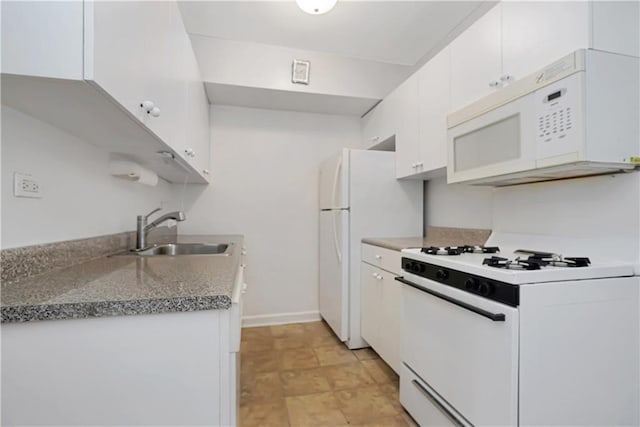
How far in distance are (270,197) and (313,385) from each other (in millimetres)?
1762

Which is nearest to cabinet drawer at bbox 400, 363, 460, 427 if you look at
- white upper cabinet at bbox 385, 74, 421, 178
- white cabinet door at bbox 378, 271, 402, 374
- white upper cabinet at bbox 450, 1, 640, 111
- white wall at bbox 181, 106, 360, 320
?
white cabinet door at bbox 378, 271, 402, 374

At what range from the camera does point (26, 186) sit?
1.05 metres

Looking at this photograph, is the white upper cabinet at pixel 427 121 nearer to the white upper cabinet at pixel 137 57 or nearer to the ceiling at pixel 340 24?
the ceiling at pixel 340 24

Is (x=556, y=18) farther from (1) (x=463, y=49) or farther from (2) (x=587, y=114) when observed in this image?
(1) (x=463, y=49)

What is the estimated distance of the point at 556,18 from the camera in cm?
120

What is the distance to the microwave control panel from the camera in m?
1.08

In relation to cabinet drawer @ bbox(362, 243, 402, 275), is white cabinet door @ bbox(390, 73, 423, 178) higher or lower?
higher

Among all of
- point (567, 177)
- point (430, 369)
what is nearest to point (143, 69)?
point (430, 369)

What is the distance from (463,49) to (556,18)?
57 centimetres

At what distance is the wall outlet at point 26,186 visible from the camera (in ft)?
3.31

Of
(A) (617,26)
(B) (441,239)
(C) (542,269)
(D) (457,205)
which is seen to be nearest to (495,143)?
(A) (617,26)

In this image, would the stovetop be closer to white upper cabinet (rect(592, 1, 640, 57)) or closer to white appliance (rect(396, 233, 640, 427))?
white appliance (rect(396, 233, 640, 427))

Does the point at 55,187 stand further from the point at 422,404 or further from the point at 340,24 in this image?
the point at 340,24

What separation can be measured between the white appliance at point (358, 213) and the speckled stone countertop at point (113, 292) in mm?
1371
